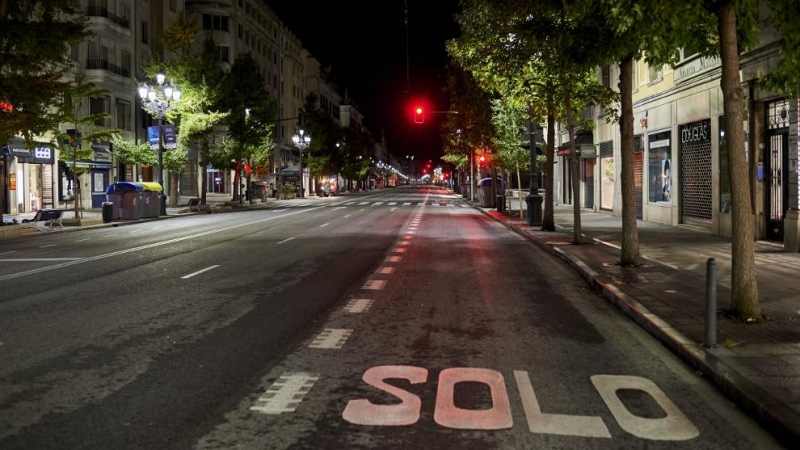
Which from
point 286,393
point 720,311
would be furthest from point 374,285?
point 286,393

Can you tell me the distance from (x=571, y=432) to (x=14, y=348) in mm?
5648

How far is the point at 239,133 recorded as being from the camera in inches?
2093

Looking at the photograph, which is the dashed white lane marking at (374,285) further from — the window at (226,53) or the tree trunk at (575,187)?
the window at (226,53)

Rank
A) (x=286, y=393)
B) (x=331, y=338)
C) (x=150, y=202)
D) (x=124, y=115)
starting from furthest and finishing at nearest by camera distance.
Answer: (x=124, y=115), (x=150, y=202), (x=331, y=338), (x=286, y=393)

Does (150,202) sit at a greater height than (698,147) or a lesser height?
lesser

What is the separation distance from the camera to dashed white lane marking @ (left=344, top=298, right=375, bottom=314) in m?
9.48

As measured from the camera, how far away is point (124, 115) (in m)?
46.7

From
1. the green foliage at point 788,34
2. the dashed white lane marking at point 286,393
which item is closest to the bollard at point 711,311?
the green foliage at point 788,34

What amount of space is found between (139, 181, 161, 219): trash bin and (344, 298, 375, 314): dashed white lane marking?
86.8 feet

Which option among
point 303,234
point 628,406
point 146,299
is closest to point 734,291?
point 628,406

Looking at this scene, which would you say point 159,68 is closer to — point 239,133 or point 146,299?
point 239,133

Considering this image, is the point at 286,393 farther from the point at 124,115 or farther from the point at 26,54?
the point at 124,115

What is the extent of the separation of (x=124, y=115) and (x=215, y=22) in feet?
98.9

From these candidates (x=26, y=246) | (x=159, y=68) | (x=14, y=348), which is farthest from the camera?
(x=159, y=68)
